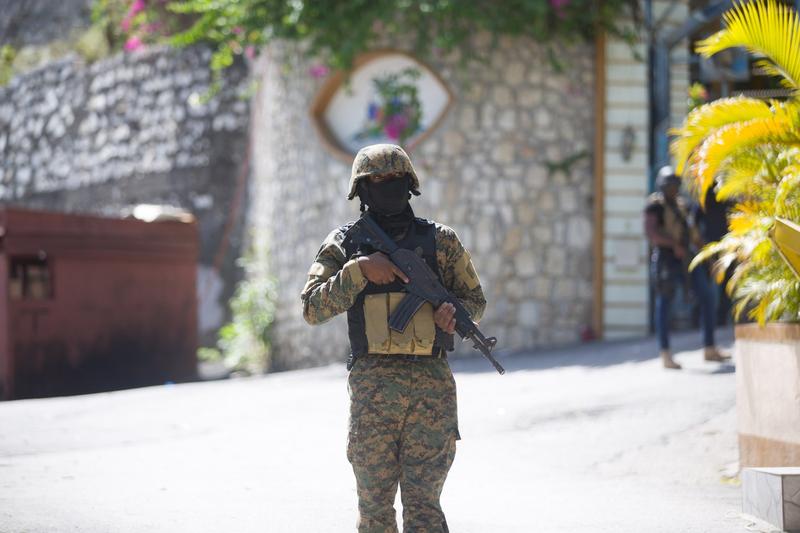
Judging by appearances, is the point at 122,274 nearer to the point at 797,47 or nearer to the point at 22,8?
the point at 797,47

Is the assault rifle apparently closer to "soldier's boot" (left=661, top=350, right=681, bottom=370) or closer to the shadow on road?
"soldier's boot" (left=661, top=350, right=681, bottom=370)

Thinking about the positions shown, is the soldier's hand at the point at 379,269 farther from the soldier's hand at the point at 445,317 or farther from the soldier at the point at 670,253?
the soldier at the point at 670,253

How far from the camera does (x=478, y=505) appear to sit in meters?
5.61

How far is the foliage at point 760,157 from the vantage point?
6.05m

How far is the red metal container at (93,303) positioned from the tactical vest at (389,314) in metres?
8.56

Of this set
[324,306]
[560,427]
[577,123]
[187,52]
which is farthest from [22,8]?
[324,306]

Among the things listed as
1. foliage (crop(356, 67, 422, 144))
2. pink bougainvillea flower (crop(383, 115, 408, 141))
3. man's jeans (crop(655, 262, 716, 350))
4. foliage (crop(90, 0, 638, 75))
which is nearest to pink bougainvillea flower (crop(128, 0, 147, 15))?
foliage (crop(90, 0, 638, 75))

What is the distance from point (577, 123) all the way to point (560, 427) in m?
5.62

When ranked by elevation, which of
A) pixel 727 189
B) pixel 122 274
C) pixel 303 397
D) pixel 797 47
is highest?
pixel 797 47

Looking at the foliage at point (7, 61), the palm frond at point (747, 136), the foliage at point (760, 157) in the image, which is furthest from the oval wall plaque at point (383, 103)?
the foliage at point (7, 61)

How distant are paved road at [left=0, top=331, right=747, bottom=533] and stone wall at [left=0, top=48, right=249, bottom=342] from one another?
6.80 meters

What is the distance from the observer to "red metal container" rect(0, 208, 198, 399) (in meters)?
11.9

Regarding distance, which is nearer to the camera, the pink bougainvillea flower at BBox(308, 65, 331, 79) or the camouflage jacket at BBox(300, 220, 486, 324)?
the camouflage jacket at BBox(300, 220, 486, 324)

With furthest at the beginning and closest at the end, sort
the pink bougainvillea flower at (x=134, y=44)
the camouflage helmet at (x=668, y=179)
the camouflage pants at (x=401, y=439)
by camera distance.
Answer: the pink bougainvillea flower at (x=134, y=44) < the camouflage helmet at (x=668, y=179) < the camouflage pants at (x=401, y=439)
